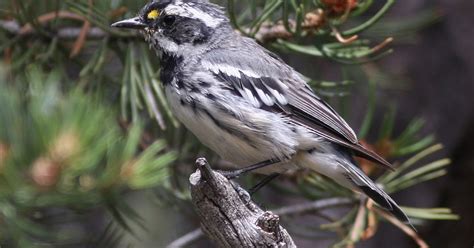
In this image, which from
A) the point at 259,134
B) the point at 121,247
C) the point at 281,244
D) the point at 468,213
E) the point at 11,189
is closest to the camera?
the point at 11,189

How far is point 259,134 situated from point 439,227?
1589 mm

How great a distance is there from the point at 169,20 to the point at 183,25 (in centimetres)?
7

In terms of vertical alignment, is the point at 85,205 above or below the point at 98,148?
below

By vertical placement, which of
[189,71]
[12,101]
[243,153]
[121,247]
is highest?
[12,101]

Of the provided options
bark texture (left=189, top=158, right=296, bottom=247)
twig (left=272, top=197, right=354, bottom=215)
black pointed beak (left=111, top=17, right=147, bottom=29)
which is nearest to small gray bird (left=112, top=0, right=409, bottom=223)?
black pointed beak (left=111, top=17, right=147, bottom=29)

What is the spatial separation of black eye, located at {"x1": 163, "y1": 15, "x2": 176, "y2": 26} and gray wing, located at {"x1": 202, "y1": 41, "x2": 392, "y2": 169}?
202 millimetres

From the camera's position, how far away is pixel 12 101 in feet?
7.31

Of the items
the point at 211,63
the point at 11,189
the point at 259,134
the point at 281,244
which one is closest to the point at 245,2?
the point at 211,63

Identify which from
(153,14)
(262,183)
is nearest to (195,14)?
(153,14)

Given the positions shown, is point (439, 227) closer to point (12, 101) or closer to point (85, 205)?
point (85, 205)

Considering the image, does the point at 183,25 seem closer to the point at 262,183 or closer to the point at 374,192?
the point at 262,183

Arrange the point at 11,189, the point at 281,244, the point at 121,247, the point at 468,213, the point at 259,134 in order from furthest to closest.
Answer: the point at 468,213 → the point at 121,247 → the point at 259,134 → the point at 281,244 → the point at 11,189

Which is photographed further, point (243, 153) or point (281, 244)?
point (243, 153)

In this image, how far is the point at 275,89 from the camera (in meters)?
3.37
